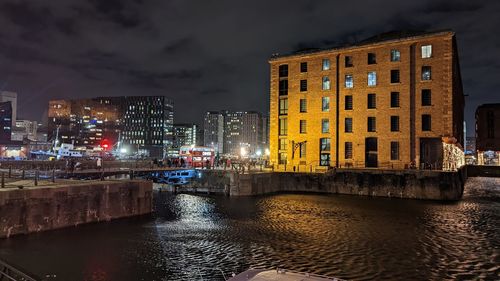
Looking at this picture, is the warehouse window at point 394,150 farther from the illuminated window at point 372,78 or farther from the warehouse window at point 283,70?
the warehouse window at point 283,70

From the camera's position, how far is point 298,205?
3697 centimetres

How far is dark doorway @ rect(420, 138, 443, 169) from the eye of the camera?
157 ft

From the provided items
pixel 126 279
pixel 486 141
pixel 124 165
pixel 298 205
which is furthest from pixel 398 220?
pixel 486 141

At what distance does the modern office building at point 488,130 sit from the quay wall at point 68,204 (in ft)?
377

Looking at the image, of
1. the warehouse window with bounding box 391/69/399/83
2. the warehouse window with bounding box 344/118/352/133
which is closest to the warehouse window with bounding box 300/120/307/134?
the warehouse window with bounding box 344/118/352/133

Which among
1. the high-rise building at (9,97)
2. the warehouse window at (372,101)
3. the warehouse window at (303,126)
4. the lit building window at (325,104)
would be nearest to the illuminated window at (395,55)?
the warehouse window at (372,101)

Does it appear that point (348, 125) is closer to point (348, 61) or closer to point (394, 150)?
point (394, 150)

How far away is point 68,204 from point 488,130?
410 feet

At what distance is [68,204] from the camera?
23.5 m

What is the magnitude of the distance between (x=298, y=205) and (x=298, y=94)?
25.1 m

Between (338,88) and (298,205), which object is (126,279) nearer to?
(298,205)

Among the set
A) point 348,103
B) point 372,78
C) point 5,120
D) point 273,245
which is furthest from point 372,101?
point 5,120

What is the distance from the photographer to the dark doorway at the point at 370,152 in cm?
5225

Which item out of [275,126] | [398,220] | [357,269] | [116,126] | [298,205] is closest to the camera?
[357,269]
